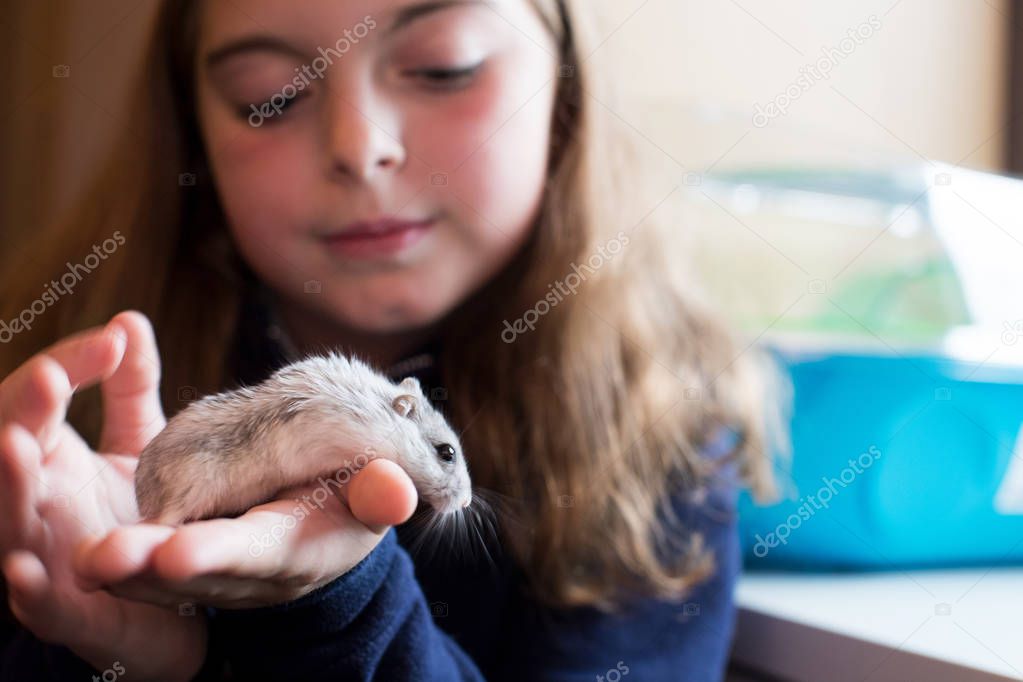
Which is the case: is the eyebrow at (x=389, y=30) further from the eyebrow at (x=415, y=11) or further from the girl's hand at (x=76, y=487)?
the girl's hand at (x=76, y=487)

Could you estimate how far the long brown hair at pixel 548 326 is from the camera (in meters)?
0.93

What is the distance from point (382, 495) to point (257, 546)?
0.07 meters

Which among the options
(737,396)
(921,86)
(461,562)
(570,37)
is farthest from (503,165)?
(921,86)

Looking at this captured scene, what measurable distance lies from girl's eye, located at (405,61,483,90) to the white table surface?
63 centimetres

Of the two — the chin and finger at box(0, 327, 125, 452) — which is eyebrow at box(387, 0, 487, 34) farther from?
finger at box(0, 327, 125, 452)

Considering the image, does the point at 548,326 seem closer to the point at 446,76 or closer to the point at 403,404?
the point at 446,76

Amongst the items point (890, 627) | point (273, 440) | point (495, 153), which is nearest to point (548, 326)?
point (495, 153)

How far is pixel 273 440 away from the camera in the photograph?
1.33 feet

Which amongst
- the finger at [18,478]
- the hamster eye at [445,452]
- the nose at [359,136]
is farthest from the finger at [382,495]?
the nose at [359,136]

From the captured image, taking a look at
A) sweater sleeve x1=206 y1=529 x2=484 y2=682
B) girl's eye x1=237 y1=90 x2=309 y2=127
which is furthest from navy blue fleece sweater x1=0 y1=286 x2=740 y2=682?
girl's eye x1=237 y1=90 x2=309 y2=127

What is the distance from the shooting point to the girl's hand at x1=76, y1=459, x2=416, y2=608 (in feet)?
1.14

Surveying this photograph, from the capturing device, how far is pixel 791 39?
118 cm

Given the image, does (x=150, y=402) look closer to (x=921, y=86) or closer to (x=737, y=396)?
(x=737, y=396)

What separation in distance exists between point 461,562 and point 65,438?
0.36 meters
